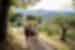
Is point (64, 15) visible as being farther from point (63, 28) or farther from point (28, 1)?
point (28, 1)

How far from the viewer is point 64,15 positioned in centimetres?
107

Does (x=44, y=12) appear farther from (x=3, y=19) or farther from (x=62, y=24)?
(x=3, y=19)

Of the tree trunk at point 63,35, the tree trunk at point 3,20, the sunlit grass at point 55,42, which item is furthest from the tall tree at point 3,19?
the tree trunk at point 63,35

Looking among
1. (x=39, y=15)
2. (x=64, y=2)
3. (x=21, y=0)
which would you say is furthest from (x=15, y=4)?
(x=64, y=2)

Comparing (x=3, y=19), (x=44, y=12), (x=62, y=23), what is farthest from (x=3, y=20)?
(x=62, y=23)

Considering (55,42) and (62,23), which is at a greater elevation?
(62,23)

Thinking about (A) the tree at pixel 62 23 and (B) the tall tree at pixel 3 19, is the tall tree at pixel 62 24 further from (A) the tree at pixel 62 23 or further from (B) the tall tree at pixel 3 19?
(B) the tall tree at pixel 3 19

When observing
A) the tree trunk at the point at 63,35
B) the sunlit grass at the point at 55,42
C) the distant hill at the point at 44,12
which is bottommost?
the sunlit grass at the point at 55,42

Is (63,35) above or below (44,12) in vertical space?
below

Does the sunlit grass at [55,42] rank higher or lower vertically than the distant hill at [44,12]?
lower

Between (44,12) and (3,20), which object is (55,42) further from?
(3,20)

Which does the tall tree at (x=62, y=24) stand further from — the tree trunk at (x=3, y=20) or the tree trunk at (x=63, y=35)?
the tree trunk at (x=3, y=20)

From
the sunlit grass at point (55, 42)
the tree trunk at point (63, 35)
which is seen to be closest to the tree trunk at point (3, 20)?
the sunlit grass at point (55, 42)

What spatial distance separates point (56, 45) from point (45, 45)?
7 cm
